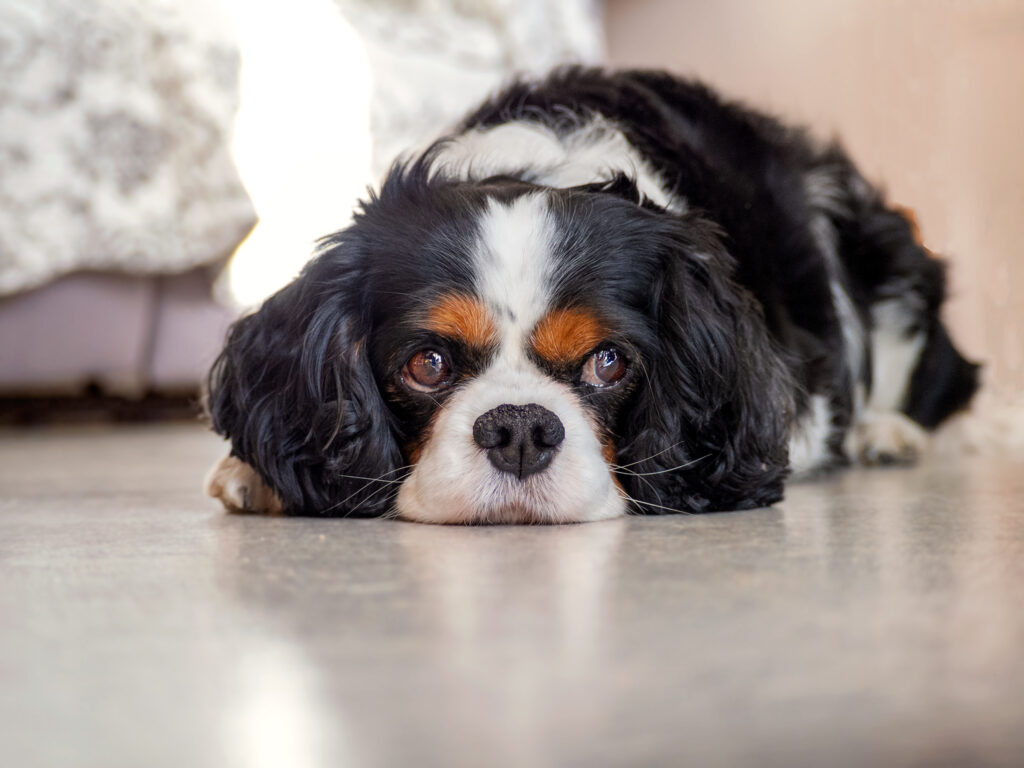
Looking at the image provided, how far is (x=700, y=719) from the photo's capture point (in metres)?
0.75

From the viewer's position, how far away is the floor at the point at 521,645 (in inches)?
28.7

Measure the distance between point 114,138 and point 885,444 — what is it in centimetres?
291

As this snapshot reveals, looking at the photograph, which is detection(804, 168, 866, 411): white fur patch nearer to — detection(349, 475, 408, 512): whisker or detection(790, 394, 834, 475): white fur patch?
detection(790, 394, 834, 475): white fur patch

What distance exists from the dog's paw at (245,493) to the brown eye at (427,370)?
1.17 ft

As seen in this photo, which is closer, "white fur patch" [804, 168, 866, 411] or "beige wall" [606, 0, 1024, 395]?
"white fur patch" [804, 168, 866, 411]

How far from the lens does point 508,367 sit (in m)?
1.83

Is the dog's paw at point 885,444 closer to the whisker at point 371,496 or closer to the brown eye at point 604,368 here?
the brown eye at point 604,368

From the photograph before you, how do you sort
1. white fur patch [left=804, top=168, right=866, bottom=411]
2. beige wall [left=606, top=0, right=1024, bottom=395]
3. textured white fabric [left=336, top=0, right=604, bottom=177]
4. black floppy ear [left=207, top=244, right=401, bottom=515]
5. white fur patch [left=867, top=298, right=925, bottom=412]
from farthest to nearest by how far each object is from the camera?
beige wall [left=606, top=0, right=1024, bottom=395], textured white fabric [left=336, top=0, right=604, bottom=177], white fur patch [left=867, top=298, right=925, bottom=412], white fur patch [left=804, top=168, right=866, bottom=411], black floppy ear [left=207, top=244, right=401, bottom=515]

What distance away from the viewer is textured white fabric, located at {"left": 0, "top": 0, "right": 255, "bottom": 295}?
3.81 m

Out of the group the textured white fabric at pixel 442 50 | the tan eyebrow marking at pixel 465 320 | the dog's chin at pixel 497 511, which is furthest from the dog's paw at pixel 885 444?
the textured white fabric at pixel 442 50

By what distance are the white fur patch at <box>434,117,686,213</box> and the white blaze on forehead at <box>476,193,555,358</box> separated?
0.99ft

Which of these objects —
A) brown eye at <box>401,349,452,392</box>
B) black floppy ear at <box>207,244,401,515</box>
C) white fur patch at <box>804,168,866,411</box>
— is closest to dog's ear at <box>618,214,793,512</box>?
brown eye at <box>401,349,452,392</box>

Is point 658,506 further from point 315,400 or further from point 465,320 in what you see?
point 315,400

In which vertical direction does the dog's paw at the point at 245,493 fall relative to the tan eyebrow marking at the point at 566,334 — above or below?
below
